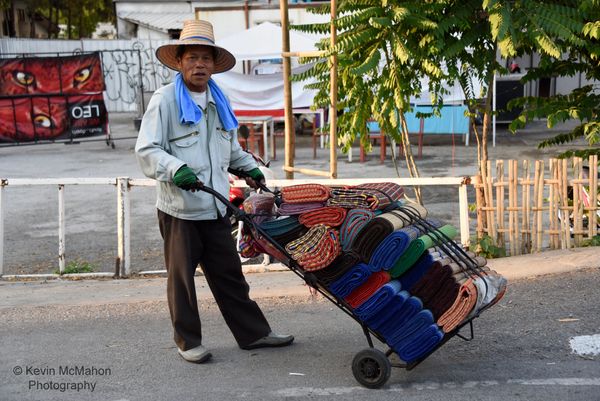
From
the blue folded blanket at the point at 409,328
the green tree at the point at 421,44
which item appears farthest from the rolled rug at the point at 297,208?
the green tree at the point at 421,44

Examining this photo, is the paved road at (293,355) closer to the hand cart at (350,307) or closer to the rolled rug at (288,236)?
the hand cart at (350,307)

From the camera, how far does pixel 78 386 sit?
4.79 meters

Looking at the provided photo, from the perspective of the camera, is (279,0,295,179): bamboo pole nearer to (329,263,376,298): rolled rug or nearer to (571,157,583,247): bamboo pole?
(571,157,583,247): bamboo pole

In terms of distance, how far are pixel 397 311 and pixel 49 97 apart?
15545 mm

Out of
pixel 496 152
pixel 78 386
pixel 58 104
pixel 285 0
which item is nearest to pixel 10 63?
pixel 58 104

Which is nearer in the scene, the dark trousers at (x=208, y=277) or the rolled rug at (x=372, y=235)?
the rolled rug at (x=372, y=235)

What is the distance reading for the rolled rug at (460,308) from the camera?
172 inches

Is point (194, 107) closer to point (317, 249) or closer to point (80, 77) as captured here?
point (317, 249)

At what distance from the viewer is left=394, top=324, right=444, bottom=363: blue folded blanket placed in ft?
14.5

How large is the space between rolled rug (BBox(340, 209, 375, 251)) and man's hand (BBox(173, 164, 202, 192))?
902 millimetres

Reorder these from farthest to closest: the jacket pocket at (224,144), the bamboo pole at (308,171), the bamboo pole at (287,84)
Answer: the bamboo pole at (308,171) < the bamboo pole at (287,84) < the jacket pocket at (224,144)

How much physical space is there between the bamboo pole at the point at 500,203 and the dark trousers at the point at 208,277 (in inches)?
118

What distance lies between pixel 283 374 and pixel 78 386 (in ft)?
4.07

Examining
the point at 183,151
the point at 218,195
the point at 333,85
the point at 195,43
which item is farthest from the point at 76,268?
the point at 195,43
